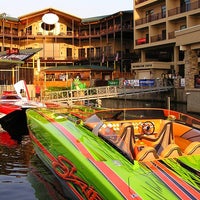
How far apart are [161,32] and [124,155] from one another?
45777 mm

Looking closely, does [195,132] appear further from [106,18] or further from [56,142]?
[106,18]

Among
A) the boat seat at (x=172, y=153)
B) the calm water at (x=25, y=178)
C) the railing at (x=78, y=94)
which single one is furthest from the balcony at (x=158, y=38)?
the boat seat at (x=172, y=153)

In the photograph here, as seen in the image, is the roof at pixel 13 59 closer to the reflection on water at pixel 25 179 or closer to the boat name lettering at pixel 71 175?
the reflection on water at pixel 25 179

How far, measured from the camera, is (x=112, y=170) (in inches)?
194

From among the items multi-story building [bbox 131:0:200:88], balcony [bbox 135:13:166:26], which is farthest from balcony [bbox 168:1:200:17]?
balcony [bbox 135:13:166:26]

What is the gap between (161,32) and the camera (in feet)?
162

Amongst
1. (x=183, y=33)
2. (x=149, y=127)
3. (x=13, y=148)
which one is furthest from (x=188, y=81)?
(x=149, y=127)

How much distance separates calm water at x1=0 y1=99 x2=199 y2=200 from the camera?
23.5 feet

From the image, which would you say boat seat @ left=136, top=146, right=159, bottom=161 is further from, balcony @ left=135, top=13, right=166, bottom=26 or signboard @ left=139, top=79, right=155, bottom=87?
balcony @ left=135, top=13, right=166, bottom=26

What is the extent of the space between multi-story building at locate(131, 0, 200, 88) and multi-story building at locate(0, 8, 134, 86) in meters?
6.79

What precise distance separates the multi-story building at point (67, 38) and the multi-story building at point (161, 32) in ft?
22.3

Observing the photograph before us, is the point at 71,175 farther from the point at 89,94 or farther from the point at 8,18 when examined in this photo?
the point at 8,18

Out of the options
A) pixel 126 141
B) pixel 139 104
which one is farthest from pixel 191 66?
pixel 126 141

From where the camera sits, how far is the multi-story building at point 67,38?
202 feet
